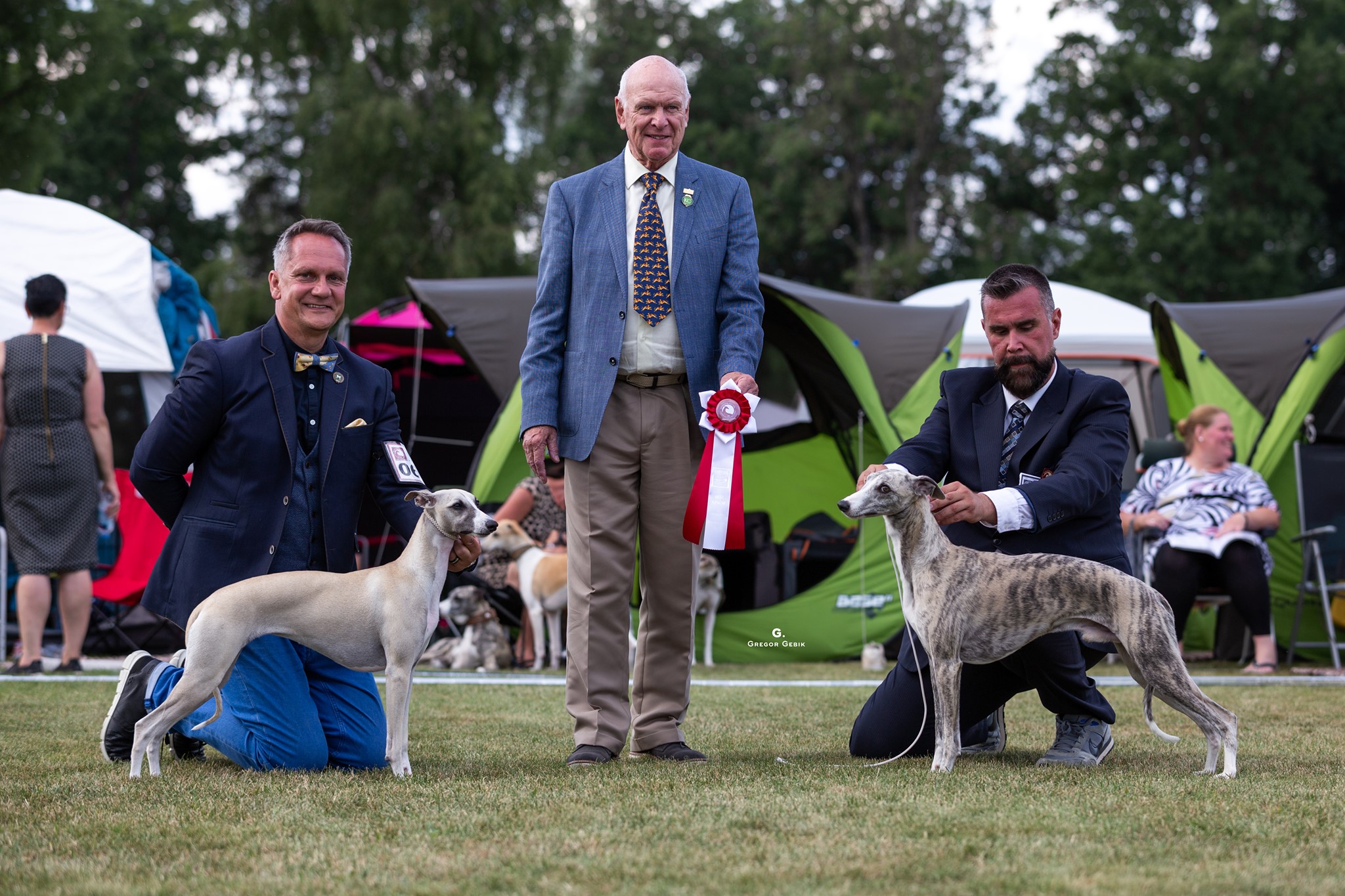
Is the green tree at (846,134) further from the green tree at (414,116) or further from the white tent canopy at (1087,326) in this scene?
the white tent canopy at (1087,326)

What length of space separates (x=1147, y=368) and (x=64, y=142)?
2559cm

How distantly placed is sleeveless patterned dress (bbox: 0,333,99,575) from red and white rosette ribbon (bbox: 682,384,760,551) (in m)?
4.30

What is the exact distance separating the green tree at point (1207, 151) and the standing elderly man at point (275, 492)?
956 inches

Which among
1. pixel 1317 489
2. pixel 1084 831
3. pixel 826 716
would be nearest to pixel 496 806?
pixel 1084 831

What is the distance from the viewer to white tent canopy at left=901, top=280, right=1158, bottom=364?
37.6 ft

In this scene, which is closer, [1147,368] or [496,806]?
[496,806]

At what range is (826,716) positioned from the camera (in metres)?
5.38

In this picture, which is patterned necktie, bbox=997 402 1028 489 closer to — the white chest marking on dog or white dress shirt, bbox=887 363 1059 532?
white dress shirt, bbox=887 363 1059 532

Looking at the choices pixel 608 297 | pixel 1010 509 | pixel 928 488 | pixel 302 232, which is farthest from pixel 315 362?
pixel 1010 509

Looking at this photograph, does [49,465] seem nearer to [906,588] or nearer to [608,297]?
[608,297]

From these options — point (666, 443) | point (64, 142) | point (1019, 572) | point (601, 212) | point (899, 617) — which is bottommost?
point (899, 617)

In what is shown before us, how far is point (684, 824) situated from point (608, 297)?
1769 millimetres

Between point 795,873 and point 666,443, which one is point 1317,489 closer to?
point 666,443

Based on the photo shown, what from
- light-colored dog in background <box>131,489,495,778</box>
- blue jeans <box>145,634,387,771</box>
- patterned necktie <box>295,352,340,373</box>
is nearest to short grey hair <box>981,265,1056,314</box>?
light-colored dog in background <box>131,489,495,778</box>
